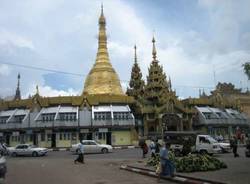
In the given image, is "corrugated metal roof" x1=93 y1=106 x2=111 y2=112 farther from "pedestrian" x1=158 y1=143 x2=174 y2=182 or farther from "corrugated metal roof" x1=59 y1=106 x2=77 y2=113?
"pedestrian" x1=158 y1=143 x2=174 y2=182

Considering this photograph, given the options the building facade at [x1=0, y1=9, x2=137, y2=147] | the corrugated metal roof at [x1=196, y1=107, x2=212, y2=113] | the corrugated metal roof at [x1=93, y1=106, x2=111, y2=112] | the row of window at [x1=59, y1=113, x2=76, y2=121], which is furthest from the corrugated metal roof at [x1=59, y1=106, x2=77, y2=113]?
the corrugated metal roof at [x1=196, y1=107, x2=212, y2=113]

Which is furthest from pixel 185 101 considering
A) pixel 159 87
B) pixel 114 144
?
pixel 114 144

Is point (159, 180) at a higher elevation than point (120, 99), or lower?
lower

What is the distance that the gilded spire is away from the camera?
2760 inches

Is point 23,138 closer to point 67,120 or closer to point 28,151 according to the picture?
point 67,120

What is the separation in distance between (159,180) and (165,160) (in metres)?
0.82

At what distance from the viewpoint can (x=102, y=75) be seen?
66.5m

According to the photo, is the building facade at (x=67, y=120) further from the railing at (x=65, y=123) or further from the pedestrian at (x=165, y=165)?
the pedestrian at (x=165, y=165)

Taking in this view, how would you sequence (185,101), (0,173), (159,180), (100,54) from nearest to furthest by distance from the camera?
(0,173) → (159,180) → (185,101) → (100,54)

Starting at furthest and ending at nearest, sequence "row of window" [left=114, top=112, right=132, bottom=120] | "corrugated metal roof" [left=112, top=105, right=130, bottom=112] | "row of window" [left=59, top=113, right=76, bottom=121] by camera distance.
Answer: "corrugated metal roof" [left=112, top=105, right=130, bottom=112] < "row of window" [left=114, top=112, right=132, bottom=120] < "row of window" [left=59, top=113, right=76, bottom=121]

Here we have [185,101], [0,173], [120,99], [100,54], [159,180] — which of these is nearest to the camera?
[0,173]

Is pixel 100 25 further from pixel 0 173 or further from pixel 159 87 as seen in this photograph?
pixel 0 173

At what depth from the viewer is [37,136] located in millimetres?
55344

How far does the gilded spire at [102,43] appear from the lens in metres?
70.1
